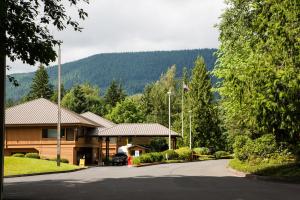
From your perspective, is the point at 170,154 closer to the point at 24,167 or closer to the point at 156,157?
the point at 156,157

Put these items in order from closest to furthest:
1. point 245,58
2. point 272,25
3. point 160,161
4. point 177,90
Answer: point 272,25 → point 245,58 → point 160,161 → point 177,90

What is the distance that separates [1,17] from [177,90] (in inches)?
4626

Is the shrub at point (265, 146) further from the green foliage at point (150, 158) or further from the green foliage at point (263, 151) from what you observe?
the green foliage at point (150, 158)

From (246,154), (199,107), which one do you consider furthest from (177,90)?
(246,154)

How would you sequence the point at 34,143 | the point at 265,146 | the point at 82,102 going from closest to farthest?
the point at 265,146 < the point at 34,143 < the point at 82,102

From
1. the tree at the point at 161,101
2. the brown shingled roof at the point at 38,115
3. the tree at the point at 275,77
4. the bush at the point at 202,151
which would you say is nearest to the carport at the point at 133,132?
the brown shingled roof at the point at 38,115

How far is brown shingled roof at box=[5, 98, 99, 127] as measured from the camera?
60625 mm

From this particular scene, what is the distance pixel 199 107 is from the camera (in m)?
93.6

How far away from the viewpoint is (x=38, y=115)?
62688mm

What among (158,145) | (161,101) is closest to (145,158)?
(158,145)

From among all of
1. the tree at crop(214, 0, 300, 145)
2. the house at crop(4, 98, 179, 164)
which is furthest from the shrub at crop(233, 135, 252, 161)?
the house at crop(4, 98, 179, 164)

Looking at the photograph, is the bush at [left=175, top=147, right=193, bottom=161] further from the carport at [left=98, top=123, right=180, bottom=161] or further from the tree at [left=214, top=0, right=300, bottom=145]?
the tree at [left=214, top=0, right=300, bottom=145]

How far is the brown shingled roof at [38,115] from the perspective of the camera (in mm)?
60625

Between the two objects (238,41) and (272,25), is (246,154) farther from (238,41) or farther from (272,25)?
(272,25)
